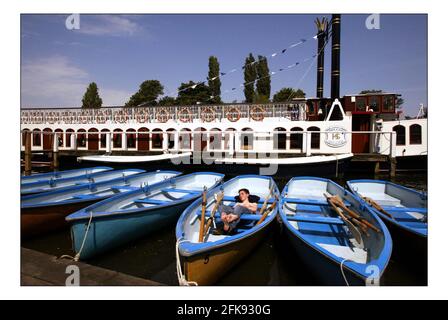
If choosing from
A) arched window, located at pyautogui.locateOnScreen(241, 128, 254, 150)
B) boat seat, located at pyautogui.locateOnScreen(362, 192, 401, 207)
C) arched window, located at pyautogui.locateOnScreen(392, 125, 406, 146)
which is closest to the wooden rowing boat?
boat seat, located at pyautogui.locateOnScreen(362, 192, 401, 207)

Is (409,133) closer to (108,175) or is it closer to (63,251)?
(108,175)

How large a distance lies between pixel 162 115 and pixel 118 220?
1723 cm

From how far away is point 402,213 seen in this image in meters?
6.88

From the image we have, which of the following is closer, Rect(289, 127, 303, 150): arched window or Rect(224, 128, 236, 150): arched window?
Rect(224, 128, 236, 150): arched window

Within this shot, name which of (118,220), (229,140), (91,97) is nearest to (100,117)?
(229,140)

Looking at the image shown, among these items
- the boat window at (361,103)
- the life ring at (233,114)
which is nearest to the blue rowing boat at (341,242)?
the boat window at (361,103)

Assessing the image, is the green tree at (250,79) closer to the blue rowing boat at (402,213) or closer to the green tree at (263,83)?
the green tree at (263,83)

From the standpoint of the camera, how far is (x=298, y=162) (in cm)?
1406

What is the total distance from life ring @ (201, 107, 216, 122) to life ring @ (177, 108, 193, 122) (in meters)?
1.02

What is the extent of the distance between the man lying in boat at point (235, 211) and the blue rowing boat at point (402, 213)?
247 cm

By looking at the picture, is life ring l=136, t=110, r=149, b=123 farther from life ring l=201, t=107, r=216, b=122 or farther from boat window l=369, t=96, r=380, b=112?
boat window l=369, t=96, r=380, b=112

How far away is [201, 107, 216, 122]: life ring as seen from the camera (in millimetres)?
20609

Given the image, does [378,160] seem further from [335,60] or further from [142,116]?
[142,116]

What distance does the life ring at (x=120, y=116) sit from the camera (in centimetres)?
2291
